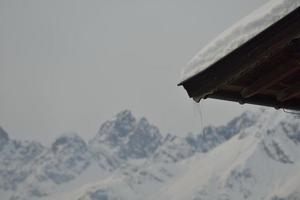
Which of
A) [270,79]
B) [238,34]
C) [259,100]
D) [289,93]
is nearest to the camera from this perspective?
[238,34]

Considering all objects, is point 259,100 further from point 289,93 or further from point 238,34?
point 238,34

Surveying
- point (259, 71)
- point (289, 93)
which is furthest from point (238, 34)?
point (289, 93)

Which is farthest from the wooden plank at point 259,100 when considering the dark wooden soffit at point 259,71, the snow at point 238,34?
the snow at point 238,34

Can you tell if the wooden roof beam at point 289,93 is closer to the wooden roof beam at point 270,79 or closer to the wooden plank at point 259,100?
the wooden plank at point 259,100

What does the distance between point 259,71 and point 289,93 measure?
2.10 feet

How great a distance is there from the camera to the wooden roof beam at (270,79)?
4.61 meters

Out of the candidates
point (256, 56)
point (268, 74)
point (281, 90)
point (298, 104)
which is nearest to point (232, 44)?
point (256, 56)

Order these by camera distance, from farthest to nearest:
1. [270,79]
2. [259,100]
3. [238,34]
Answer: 1. [259,100]
2. [270,79]
3. [238,34]

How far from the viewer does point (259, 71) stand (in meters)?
4.78

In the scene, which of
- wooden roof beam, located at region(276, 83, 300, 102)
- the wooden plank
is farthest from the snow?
wooden roof beam, located at region(276, 83, 300, 102)

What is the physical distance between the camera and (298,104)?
5797mm

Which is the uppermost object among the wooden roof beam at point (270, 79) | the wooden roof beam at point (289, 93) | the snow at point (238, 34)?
the snow at point (238, 34)

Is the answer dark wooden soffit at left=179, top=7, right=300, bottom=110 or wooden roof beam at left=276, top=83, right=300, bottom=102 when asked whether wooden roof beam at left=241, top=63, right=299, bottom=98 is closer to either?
dark wooden soffit at left=179, top=7, right=300, bottom=110

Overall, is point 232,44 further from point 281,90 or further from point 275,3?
point 281,90
